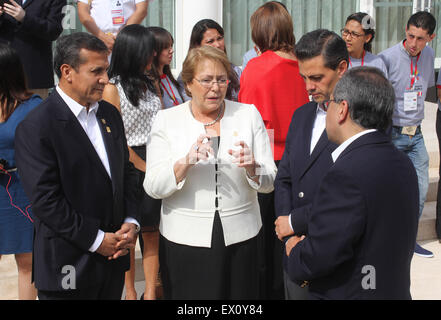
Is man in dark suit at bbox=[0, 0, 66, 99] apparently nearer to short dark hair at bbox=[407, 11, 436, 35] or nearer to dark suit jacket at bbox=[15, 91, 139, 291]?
dark suit jacket at bbox=[15, 91, 139, 291]

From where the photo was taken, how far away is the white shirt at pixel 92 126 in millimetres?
2551

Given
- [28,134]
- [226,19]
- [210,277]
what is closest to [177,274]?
[210,277]

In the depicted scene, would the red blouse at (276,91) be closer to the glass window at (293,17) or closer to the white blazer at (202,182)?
the white blazer at (202,182)

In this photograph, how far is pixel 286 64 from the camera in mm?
3502

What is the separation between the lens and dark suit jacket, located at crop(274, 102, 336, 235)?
2496 mm

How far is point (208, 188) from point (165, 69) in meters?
1.49

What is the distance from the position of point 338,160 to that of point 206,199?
91 cm

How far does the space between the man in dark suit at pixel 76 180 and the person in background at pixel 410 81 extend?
9.87 feet

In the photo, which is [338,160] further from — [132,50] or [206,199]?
[132,50]

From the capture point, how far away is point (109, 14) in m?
4.89

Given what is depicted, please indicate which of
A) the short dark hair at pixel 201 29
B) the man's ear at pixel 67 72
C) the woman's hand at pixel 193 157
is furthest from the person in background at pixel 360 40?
the man's ear at pixel 67 72

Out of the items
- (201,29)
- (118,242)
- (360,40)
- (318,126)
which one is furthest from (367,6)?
(118,242)
